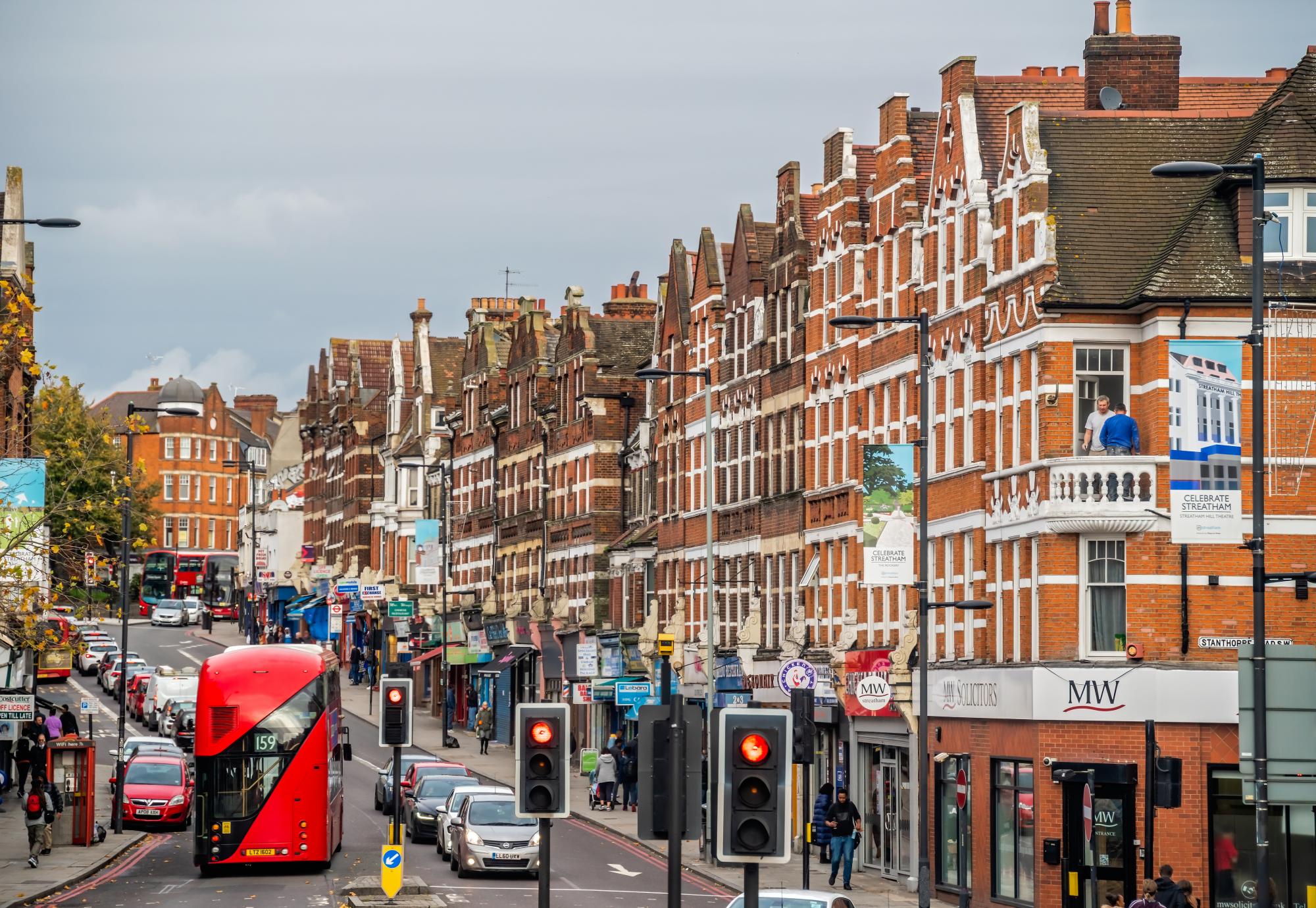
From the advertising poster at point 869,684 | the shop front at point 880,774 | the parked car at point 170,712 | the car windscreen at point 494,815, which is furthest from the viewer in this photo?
the parked car at point 170,712

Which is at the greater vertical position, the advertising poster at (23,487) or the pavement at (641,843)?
the advertising poster at (23,487)

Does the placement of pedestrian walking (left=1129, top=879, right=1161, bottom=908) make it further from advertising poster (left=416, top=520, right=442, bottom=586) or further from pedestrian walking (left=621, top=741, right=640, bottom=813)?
advertising poster (left=416, top=520, right=442, bottom=586)

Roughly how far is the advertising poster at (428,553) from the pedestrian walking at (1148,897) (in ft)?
182

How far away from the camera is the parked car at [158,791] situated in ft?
177

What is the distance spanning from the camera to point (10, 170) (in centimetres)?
6456

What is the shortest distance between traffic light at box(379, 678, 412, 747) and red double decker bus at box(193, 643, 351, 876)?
6.28 metres

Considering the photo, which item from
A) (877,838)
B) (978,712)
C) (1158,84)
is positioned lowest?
(877,838)

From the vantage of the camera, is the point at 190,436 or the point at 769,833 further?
the point at 190,436

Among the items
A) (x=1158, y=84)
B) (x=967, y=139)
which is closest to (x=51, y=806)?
(x=967, y=139)

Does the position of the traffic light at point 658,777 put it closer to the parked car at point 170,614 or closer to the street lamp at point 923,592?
the street lamp at point 923,592

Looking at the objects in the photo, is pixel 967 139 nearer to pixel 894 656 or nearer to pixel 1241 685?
pixel 894 656

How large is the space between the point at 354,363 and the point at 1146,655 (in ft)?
304

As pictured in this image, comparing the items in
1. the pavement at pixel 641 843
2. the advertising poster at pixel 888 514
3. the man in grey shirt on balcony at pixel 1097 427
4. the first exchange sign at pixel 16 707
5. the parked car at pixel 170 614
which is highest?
the man in grey shirt on balcony at pixel 1097 427

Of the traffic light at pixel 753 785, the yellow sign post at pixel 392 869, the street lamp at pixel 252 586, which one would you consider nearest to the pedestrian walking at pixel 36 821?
the yellow sign post at pixel 392 869
